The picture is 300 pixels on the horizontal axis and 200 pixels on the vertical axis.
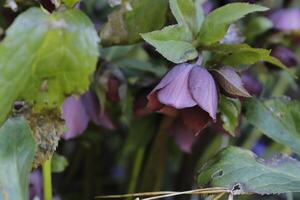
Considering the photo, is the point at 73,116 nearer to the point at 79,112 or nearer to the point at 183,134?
the point at 79,112

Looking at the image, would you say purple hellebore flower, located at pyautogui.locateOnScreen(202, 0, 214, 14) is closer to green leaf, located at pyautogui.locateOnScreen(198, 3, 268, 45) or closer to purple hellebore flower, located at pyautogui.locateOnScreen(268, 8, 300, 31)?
purple hellebore flower, located at pyautogui.locateOnScreen(268, 8, 300, 31)

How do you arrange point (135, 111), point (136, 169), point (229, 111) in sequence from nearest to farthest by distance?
point (229, 111)
point (135, 111)
point (136, 169)

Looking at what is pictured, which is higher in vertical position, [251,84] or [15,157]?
[15,157]

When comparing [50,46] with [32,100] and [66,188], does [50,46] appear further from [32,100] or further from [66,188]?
[66,188]

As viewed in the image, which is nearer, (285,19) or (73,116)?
(73,116)

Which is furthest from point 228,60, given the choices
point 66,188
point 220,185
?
point 66,188

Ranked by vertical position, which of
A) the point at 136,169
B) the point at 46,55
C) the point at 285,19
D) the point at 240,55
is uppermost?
the point at 46,55

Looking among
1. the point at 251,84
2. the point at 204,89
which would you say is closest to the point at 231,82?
the point at 204,89

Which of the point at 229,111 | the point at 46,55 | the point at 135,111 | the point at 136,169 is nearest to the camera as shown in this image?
the point at 46,55
